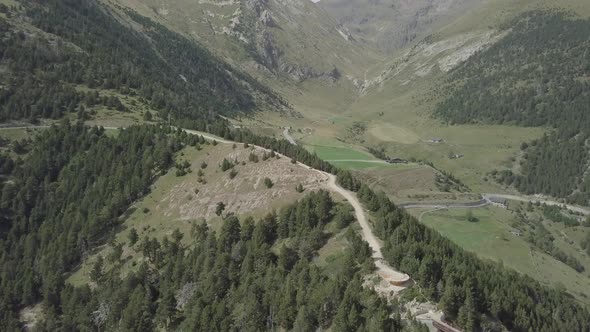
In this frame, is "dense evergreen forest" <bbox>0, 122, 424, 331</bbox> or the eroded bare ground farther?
the eroded bare ground

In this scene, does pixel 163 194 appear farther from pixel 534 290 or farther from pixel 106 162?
pixel 534 290

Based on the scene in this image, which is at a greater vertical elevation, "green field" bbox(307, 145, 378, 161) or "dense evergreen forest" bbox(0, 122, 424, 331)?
"green field" bbox(307, 145, 378, 161)

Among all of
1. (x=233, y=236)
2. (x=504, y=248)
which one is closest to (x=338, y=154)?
(x=504, y=248)

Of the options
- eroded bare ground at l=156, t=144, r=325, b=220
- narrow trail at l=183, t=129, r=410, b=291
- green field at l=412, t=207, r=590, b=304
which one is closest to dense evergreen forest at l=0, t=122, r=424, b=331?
narrow trail at l=183, t=129, r=410, b=291

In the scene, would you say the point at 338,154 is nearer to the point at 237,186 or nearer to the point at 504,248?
the point at 504,248

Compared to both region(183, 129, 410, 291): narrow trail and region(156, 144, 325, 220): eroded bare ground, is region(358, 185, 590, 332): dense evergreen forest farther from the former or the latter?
region(156, 144, 325, 220): eroded bare ground

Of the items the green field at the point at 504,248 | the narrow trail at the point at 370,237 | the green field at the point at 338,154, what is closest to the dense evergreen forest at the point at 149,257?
the narrow trail at the point at 370,237

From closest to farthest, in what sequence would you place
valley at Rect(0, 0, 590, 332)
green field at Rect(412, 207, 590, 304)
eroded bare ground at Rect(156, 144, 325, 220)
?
valley at Rect(0, 0, 590, 332)
eroded bare ground at Rect(156, 144, 325, 220)
green field at Rect(412, 207, 590, 304)

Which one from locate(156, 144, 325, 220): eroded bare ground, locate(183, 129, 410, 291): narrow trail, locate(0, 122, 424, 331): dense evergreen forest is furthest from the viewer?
locate(156, 144, 325, 220): eroded bare ground

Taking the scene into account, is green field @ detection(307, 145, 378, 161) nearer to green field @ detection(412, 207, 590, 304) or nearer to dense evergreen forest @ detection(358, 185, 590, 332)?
green field @ detection(412, 207, 590, 304)
